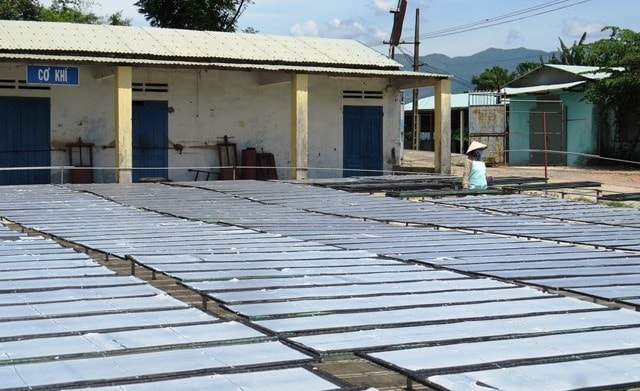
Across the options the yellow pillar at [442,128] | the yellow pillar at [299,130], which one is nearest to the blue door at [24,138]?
the yellow pillar at [299,130]

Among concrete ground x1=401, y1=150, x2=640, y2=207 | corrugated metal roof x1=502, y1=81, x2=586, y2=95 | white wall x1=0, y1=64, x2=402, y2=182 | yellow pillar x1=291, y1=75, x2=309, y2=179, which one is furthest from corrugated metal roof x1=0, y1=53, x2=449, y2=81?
corrugated metal roof x1=502, y1=81, x2=586, y2=95

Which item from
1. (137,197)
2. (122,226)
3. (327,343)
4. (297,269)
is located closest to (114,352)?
(327,343)

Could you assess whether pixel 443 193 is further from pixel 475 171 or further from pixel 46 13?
pixel 46 13

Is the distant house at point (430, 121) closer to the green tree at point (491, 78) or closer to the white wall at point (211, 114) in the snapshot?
→ the green tree at point (491, 78)

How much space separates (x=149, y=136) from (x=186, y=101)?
4.04 feet

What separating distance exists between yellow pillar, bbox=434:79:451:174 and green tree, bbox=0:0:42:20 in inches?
751

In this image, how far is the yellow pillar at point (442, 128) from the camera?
22391mm

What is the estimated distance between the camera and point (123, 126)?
19156 mm

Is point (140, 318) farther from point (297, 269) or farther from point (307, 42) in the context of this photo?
point (307, 42)

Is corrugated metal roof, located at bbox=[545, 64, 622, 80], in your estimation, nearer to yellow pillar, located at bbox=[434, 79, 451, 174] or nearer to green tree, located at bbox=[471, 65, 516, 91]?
yellow pillar, located at bbox=[434, 79, 451, 174]

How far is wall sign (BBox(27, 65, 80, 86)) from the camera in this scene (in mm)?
18891

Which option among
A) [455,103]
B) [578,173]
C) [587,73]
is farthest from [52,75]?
[455,103]

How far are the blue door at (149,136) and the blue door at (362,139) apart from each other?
481 centimetres

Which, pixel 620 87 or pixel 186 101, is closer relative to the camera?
pixel 186 101
